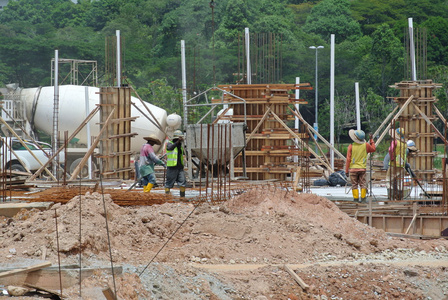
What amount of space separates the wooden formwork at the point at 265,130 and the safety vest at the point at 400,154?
10.1ft

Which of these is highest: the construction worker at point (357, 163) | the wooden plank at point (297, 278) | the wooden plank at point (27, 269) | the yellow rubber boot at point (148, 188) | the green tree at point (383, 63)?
the green tree at point (383, 63)

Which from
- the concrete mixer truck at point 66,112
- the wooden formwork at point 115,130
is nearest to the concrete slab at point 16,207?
→ the wooden formwork at point 115,130

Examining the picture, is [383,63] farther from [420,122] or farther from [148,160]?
[148,160]

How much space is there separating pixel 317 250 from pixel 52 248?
163 inches

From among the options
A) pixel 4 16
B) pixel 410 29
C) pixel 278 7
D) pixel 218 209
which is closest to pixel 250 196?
pixel 218 209

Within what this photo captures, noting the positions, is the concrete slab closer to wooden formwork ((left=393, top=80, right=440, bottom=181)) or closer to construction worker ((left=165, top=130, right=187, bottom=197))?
construction worker ((left=165, top=130, right=187, bottom=197))

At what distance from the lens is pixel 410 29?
904 inches

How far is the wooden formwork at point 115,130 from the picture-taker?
20.4 metres

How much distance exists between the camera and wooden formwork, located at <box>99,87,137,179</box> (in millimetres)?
Result: 20438

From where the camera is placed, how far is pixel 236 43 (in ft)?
186

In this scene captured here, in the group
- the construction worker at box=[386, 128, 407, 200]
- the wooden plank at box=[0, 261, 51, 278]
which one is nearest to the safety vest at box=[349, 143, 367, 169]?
the construction worker at box=[386, 128, 407, 200]

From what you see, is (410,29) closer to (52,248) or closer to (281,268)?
(281,268)

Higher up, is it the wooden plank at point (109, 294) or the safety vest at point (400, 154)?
the safety vest at point (400, 154)

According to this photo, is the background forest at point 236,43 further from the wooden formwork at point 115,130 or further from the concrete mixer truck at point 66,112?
the wooden formwork at point 115,130
